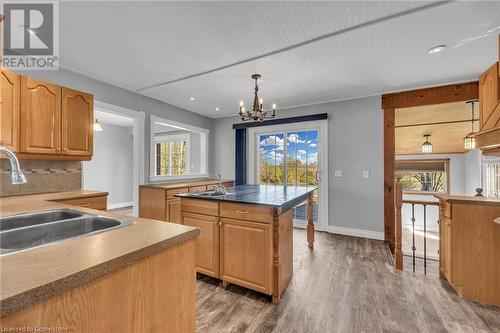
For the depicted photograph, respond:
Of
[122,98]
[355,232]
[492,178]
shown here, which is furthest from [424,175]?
[122,98]

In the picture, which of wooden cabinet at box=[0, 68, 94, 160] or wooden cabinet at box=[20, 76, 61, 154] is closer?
wooden cabinet at box=[0, 68, 94, 160]

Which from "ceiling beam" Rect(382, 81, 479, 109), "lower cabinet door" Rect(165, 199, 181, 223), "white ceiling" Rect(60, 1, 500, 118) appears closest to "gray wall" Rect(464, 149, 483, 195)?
"ceiling beam" Rect(382, 81, 479, 109)

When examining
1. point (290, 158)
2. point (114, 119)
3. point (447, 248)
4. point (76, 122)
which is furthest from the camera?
point (114, 119)

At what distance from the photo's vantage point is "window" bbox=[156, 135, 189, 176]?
20.4 ft

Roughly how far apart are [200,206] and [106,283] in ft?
5.28

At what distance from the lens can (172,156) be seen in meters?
6.38

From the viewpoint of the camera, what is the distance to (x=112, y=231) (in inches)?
40.0

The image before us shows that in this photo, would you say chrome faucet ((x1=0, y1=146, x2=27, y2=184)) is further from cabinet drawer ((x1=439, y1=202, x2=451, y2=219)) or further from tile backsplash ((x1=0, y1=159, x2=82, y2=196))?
cabinet drawer ((x1=439, y1=202, x2=451, y2=219))

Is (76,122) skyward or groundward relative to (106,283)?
skyward

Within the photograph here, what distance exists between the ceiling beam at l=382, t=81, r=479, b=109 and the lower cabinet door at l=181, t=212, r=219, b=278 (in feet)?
11.3

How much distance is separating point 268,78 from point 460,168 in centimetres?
710

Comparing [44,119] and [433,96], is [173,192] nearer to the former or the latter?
[44,119]

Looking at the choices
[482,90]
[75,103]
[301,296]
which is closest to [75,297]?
[301,296]

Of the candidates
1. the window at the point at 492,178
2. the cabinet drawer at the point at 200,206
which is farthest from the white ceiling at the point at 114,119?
the window at the point at 492,178
